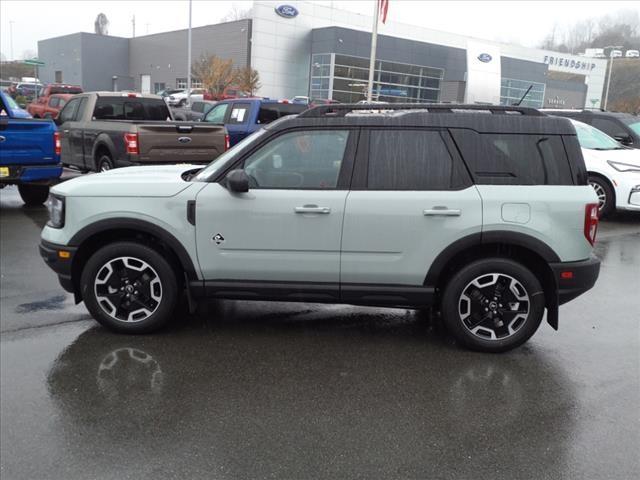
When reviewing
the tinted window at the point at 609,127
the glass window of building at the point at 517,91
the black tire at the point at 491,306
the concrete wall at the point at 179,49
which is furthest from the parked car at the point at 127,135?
the glass window of building at the point at 517,91

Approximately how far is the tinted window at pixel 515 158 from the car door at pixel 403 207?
0.12 m

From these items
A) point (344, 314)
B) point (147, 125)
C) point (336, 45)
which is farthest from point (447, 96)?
point (344, 314)

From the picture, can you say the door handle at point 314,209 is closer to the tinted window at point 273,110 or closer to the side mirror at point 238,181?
the side mirror at point 238,181

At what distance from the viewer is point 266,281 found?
4.64 meters

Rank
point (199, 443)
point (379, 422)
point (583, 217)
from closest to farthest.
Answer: point (199, 443), point (379, 422), point (583, 217)

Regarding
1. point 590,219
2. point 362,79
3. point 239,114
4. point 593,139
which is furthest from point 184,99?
point 590,219

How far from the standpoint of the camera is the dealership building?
51938 millimetres

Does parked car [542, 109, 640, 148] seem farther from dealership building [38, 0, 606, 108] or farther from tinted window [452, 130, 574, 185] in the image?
dealership building [38, 0, 606, 108]

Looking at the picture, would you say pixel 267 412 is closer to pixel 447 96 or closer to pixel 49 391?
pixel 49 391

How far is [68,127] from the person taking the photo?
40.8 feet

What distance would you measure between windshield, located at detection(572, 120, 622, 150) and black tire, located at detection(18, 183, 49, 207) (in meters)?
9.90

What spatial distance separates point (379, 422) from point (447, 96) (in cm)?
5811

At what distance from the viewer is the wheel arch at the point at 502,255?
14.6 feet

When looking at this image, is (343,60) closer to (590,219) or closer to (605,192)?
(605,192)
